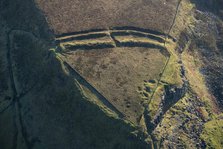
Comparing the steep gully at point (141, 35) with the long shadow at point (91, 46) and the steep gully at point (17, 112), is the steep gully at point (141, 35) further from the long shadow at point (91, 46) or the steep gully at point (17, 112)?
the steep gully at point (17, 112)

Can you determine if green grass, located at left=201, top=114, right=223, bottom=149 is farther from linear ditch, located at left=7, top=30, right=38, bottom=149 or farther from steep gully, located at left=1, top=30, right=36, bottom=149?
linear ditch, located at left=7, top=30, right=38, bottom=149

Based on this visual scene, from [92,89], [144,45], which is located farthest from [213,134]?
[92,89]

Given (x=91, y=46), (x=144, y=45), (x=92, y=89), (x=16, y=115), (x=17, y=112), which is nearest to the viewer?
(x=16, y=115)

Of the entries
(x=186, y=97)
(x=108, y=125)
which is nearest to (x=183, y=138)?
(x=186, y=97)

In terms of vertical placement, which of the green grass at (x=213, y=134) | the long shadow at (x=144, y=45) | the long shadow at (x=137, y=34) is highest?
the long shadow at (x=137, y=34)

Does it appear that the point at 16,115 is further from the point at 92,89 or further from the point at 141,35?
the point at 141,35

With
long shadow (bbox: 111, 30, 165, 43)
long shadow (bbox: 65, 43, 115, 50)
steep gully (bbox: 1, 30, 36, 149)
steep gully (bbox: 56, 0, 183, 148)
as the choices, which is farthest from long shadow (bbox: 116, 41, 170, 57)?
steep gully (bbox: 1, 30, 36, 149)

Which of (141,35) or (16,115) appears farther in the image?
(141,35)

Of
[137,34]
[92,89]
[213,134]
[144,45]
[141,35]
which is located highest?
[137,34]

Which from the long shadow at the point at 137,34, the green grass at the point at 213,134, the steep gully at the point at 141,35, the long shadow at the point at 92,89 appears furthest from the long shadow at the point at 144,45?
the green grass at the point at 213,134

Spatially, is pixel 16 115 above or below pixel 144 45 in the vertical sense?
below

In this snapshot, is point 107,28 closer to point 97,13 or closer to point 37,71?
point 97,13

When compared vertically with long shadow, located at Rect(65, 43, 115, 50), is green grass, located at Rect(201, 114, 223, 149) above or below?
below
